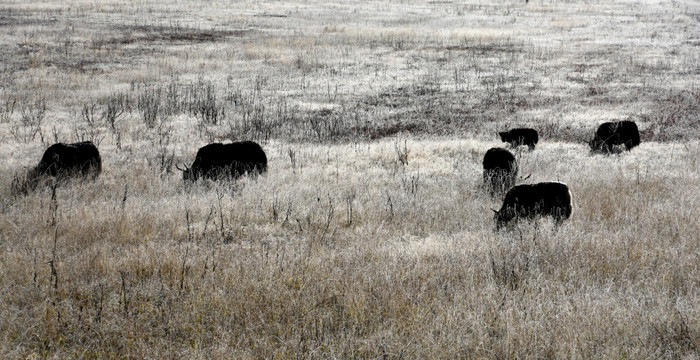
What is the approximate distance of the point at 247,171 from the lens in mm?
9445

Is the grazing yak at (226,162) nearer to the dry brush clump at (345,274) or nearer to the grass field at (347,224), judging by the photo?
the grass field at (347,224)

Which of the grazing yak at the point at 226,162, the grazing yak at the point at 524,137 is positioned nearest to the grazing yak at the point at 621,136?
the grazing yak at the point at 524,137

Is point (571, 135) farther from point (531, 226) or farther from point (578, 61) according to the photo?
point (578, 61)

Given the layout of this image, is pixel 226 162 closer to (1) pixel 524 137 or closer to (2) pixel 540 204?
(2) pixel 540 204

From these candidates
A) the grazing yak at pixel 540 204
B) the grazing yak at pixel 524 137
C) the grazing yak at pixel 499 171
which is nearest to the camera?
the grazing yak at pixel 540 204

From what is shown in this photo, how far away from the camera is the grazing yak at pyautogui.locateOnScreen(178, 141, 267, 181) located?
911 cm

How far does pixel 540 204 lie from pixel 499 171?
203 cm

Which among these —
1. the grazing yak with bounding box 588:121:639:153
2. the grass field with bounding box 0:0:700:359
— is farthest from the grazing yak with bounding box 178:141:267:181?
the grazing yak with bounding box 588:121:639:153

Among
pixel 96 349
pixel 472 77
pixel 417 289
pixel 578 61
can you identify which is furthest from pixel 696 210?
pixel 578 61

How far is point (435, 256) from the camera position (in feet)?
18.5

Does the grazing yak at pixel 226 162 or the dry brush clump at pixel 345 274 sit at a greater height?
the grazing yak at pixel 226 162

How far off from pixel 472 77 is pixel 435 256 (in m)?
16.5

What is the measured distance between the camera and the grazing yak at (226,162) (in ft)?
29.9

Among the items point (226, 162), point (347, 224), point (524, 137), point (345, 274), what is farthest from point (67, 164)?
point (524, 137)
